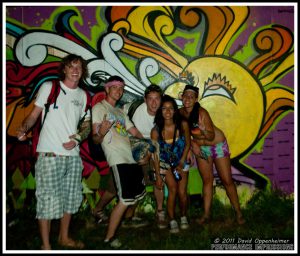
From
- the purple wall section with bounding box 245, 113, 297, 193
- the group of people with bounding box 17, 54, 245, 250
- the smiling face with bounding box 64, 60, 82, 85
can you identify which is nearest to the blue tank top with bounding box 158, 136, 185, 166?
the group of people with bounding box 17, 54, 245, 250

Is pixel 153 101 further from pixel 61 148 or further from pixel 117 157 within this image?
pixel 61 148

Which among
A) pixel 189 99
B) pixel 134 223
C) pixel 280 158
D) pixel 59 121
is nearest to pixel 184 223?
pixel 134 223

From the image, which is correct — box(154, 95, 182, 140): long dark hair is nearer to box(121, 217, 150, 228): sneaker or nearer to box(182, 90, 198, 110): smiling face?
box(182, 90, 198, 110): smiling face

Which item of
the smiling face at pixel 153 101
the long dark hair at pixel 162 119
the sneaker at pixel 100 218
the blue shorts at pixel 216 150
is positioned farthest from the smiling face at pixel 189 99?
the sneaker at pixel 100 218

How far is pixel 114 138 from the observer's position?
14.0 ft

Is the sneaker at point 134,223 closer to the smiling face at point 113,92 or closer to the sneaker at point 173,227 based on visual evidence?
the sneaker at point 173,227

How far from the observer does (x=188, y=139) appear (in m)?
4.64

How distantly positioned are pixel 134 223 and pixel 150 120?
1642 mm

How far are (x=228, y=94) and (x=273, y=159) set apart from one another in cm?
136

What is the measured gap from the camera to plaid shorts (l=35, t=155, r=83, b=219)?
3916 mm

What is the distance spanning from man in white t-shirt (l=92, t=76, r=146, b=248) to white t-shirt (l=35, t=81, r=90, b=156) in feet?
0.98

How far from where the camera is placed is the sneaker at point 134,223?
16.0ft

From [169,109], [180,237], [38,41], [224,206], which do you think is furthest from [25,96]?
[224,206]

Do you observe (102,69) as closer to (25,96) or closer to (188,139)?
(25,96)
